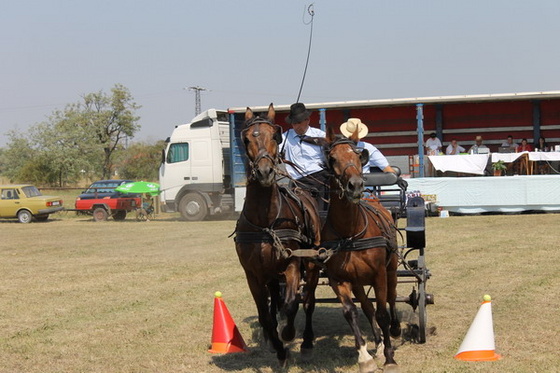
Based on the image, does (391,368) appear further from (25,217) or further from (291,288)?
(25,217)

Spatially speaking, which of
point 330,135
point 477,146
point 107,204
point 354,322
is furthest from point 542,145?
point 354,322

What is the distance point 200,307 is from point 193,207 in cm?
1687

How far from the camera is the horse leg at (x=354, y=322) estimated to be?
5.79 m

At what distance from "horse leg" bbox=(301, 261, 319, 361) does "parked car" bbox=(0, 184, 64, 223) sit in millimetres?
25650

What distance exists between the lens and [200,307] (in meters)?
9.70

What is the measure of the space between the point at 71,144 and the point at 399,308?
189ft

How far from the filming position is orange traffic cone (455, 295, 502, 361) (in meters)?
6.45

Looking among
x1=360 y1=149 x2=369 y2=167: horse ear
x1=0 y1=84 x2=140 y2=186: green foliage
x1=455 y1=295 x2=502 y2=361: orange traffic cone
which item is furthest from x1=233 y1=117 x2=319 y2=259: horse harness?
x1=0 y1=84 x2=140 y2=186: green foliage

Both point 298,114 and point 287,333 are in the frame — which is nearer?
point 287,333

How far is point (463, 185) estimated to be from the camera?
22469 millimetres

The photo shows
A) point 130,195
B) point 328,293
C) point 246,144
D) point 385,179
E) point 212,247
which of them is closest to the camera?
point 246,144

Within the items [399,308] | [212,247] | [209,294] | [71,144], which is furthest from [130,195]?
[71,144]

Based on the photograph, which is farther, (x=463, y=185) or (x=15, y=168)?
(x=15, y=168)

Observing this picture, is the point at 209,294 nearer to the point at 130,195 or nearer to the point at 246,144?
the point at 246,144
